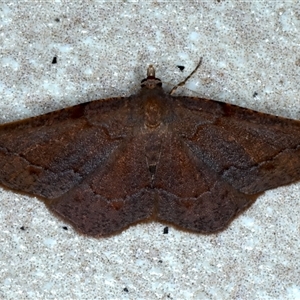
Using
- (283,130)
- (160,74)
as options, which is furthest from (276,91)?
(160,74)

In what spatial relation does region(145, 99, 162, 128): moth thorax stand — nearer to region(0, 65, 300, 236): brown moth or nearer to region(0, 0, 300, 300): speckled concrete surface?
region(0, 65, 300, 236): brown moth

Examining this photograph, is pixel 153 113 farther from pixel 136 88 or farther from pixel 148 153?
pixel 136 88

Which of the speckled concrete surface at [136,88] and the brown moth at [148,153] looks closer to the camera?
the brown moth at [148,153]

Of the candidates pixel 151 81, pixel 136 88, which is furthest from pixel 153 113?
pixel 136 88

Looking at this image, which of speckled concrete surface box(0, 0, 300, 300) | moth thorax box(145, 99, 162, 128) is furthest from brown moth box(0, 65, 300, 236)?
speckled concrete surface box(0, 0, 300, 300)

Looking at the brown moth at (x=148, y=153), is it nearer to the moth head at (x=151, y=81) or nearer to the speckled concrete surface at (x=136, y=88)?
the moth head at (x=151, y=81)

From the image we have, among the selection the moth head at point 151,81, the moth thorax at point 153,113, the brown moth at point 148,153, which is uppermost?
the moth head at point 151,81

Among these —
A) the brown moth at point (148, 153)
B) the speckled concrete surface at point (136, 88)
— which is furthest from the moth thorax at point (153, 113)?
the speckled concrete surface at point (136, 88)
